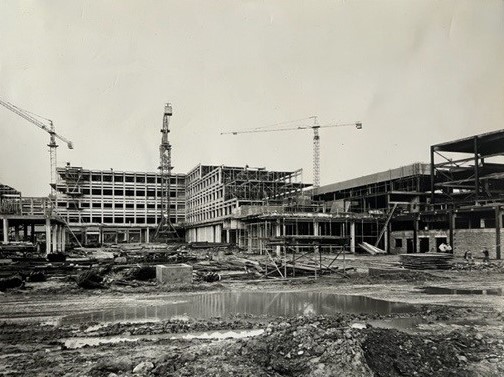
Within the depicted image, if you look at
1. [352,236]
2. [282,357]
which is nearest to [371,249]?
[352,236]

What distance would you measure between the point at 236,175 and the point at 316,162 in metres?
37.8

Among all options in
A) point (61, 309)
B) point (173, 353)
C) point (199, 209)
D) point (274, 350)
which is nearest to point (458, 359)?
point (274, 350)

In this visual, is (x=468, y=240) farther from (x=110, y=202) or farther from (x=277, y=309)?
(x=110, y=202)

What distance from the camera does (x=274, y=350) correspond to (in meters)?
8.30

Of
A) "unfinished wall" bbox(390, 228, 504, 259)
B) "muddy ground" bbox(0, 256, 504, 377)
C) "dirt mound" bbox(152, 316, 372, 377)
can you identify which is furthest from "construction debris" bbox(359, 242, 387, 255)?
"dirt mound" bbox(152, 316, 372, 377)

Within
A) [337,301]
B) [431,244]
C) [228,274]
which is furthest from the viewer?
[431,244]

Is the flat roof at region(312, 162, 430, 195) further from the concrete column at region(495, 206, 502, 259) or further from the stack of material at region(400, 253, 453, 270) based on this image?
the stack of material at region(400, 253, 453, 270)

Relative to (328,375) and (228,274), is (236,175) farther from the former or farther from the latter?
(328,375)

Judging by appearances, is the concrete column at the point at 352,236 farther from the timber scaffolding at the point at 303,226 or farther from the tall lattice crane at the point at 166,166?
the tall lattice crane at the point at 166,166

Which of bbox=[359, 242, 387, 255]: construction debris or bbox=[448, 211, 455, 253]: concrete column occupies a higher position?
bbox=[448, 211, 455, 253]: concrete column

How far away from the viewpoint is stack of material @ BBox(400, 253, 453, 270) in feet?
93.6

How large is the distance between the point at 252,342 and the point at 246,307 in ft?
22.3

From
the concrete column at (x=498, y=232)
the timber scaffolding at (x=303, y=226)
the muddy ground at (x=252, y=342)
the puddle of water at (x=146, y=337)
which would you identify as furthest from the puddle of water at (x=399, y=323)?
the timber scaffolding at (x=303, y=226)

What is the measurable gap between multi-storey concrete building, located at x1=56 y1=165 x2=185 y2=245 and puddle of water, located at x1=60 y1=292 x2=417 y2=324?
7674cm
